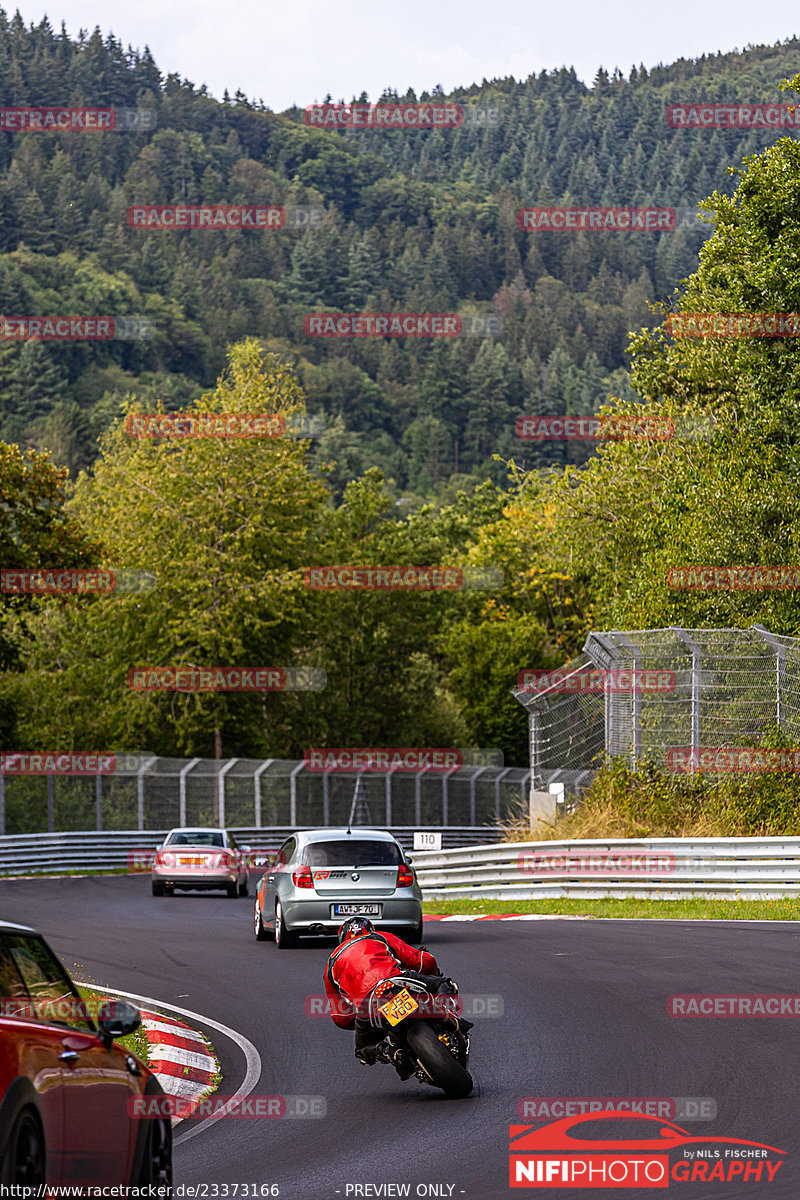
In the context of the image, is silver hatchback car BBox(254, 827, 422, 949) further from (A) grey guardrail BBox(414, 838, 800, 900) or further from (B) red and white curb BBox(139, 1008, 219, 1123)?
(B) red and white curb BBox(139, 1008, 219, 1123)

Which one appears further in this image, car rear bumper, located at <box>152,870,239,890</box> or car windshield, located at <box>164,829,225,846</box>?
car windshield, located at <box>164,829,225,846</box>

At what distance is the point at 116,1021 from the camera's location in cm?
616

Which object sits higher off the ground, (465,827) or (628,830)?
(628,830)

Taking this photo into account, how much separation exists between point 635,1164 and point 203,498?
152ft

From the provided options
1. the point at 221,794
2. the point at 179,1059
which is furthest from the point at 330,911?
the point at 221,794

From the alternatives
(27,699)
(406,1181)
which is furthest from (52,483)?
(406,1181)

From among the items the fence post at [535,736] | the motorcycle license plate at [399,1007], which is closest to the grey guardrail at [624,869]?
the fence post at [535,736]

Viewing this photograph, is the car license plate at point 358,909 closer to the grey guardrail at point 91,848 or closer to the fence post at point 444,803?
the grey guardrail at point 91,848

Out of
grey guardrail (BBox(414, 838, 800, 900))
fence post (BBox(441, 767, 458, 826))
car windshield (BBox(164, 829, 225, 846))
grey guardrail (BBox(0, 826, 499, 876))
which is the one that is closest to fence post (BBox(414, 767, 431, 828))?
fence post (BBox(441, 767, 458, 826))

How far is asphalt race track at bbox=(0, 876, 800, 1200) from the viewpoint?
762 centimetres

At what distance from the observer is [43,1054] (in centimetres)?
541

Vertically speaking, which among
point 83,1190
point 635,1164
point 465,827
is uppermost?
point 83,1190

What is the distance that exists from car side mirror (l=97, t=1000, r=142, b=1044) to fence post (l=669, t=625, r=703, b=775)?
18847mm

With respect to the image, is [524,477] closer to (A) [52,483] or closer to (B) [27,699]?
(B) [27,699]
